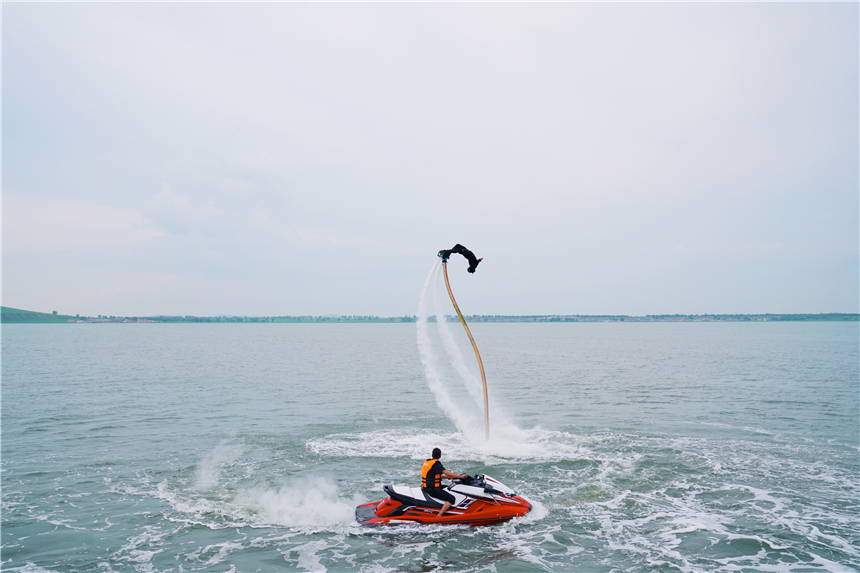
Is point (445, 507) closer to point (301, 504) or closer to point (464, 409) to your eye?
point (301, 504)

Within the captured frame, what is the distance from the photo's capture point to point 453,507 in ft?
59.2

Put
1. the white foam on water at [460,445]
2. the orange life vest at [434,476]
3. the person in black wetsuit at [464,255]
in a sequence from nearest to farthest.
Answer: the orange life vest at [434,476]
the person in black wetsuit at [464,255]
the white foam on water at [460,445]

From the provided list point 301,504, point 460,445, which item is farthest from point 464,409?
point 301,504

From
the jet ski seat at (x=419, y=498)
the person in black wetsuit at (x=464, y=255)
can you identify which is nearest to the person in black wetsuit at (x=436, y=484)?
the jet ski seat at (x=419, y=498)

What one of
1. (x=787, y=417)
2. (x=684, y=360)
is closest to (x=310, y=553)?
(x=787, y=417)

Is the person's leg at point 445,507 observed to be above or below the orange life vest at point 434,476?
below

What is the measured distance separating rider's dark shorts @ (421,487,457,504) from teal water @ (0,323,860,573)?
1.03 meters

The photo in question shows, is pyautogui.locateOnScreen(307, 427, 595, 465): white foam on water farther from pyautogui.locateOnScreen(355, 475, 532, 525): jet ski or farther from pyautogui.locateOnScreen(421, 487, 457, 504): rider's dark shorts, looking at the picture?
pyautogui.locateOnScreen(421, 487, 457, 504): rider's dark shorts

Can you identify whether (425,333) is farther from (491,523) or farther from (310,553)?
(310,553)

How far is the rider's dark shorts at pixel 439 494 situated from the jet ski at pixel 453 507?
12 centimetres

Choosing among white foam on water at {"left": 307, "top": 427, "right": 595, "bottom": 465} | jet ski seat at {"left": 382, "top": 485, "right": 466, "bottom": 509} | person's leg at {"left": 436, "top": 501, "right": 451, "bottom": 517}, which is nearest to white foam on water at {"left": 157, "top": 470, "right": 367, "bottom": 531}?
jet ski seat at {"left": 382, "top": 485, "right": 466, "bottom": 509}

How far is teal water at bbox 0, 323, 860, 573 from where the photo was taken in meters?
16.4

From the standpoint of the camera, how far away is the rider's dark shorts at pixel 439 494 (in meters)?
17.9

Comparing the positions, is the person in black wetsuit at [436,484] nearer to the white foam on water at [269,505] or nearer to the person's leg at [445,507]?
the person's leg at [445,507]
